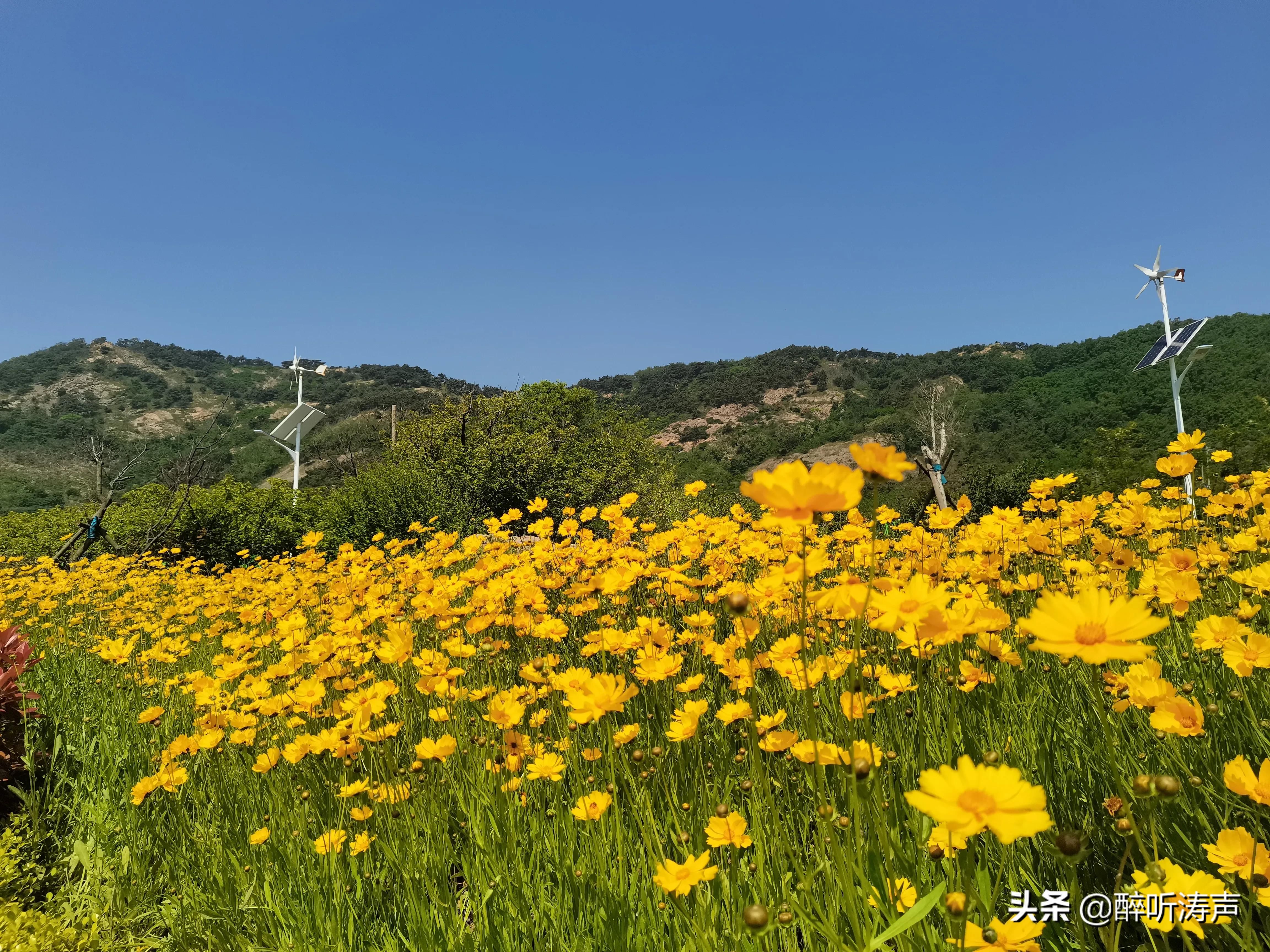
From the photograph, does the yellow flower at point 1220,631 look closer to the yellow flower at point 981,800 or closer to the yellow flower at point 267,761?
the yellow flower at point 981,800

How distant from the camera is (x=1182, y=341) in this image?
44.7ft

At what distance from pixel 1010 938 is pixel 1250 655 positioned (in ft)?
3.33

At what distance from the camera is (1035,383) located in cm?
3631

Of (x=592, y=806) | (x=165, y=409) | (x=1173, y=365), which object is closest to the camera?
(x=592, y=806)

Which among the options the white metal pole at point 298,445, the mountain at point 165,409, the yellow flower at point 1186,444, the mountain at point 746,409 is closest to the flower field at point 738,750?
the yellow flower at point 1186,444

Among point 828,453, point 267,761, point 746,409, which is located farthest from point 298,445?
point 746,409

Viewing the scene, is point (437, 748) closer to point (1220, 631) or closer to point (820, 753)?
point (820, 753)

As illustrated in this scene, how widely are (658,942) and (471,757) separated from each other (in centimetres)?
107

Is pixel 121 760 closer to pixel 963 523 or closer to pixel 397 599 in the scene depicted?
pixel 397 599

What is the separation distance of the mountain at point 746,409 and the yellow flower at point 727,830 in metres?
11.3

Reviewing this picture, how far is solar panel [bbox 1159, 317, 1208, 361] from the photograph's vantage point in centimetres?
1312

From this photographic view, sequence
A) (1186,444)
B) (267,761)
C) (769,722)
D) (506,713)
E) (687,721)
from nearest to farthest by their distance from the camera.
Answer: (687,721) < (769,722) < (506,713) < (267,761) < (1186,444)

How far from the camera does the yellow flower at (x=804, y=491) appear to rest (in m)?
0.97

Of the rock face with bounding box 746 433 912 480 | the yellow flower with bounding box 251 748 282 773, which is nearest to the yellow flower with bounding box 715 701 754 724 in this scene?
the yellow flower with bounding box 251 748 282 773
